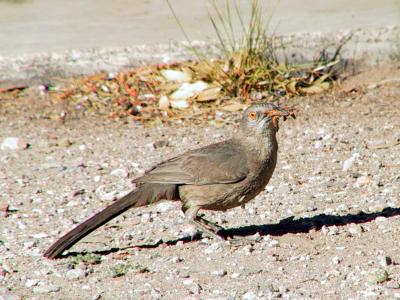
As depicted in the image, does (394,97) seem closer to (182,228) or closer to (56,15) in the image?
(182,228)

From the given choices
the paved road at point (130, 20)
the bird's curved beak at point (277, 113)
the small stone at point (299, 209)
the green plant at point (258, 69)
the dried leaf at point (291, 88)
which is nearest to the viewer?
the bird's curved beak at point (277, 113)

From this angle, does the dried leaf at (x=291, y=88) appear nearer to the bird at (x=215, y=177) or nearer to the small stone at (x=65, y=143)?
the small stone at (x=65, y=143)

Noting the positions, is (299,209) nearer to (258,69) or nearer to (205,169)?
(205,169)

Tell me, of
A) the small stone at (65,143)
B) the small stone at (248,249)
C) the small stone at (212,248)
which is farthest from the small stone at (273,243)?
the small stone at (65,143)

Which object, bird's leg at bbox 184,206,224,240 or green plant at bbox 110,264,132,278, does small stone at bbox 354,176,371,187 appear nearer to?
bird's leg at bbox 184,206,224,240

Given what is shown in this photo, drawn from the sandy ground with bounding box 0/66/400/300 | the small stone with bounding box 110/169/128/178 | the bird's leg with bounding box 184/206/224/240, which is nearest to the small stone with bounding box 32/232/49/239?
the sandy ground with bounding box 0/66/400/300

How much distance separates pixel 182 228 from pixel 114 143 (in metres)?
1.98

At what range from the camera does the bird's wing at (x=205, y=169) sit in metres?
6.31

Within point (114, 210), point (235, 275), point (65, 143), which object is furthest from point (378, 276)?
point (65, 143)

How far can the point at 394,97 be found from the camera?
9.08 meters

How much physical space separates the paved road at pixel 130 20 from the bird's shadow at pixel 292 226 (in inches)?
142

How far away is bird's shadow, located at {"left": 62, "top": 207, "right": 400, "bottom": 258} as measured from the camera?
254 inches

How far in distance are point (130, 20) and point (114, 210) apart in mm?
4786

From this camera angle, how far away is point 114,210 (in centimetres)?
625
